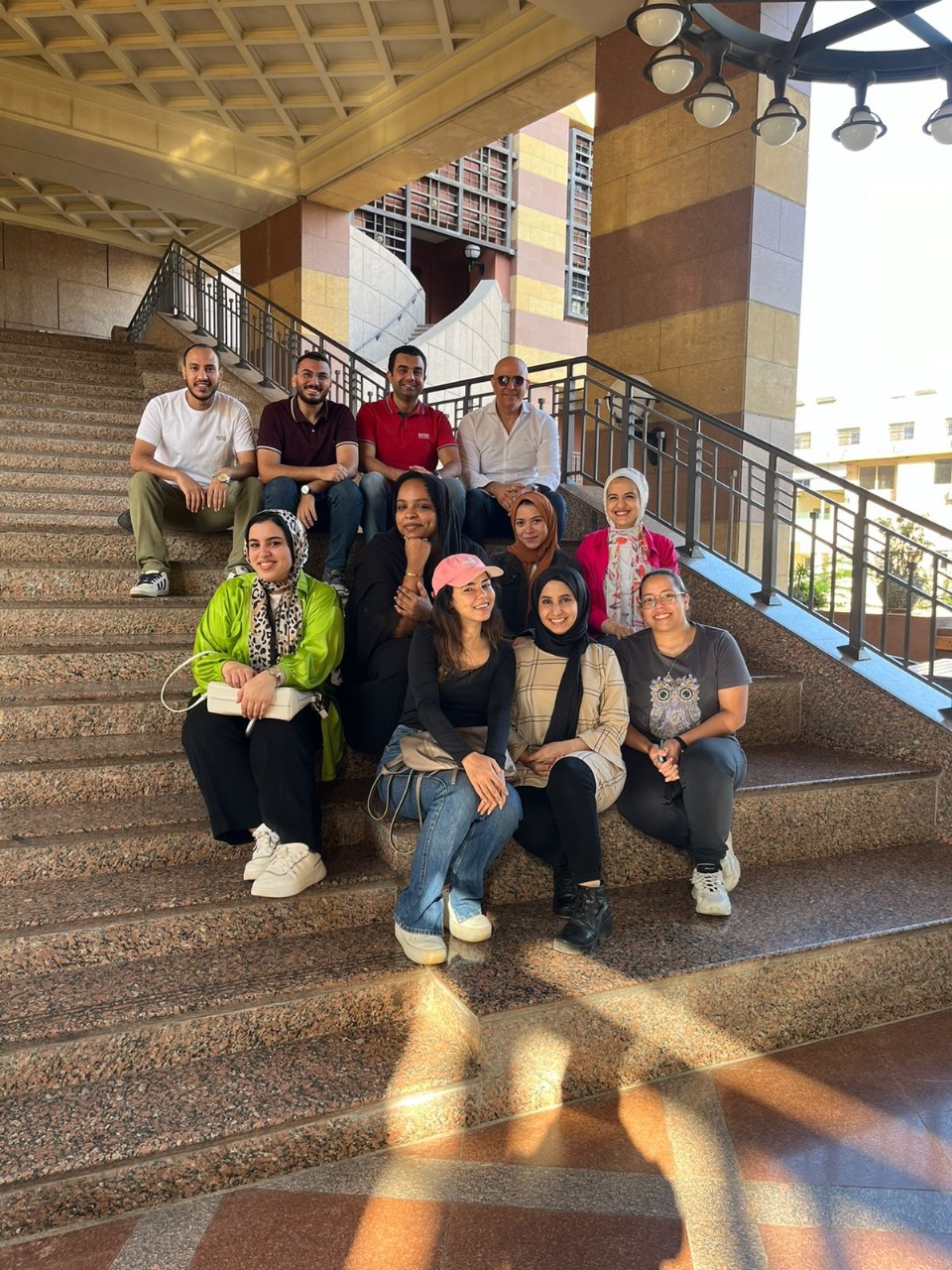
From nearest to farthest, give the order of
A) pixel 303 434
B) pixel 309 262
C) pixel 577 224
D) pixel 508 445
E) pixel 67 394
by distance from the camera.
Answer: pixel 303 434, pixel 508 445, pixel 67 394, pixel 309 262, pixel 577 224

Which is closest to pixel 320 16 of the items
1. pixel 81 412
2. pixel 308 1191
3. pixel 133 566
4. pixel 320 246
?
pixel 320 246

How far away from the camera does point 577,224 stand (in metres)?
19.7

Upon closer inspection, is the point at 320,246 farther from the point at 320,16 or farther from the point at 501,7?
the point at 501,7

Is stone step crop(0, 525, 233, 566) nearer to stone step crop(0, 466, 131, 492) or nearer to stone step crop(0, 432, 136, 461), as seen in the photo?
stone step crop(0, 466, 131, 492)

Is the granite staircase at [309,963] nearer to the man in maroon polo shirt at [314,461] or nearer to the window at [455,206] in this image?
the man in maroon polo shirt at [314,461]

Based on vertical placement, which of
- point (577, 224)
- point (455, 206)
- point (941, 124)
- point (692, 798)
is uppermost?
point (577, 224)

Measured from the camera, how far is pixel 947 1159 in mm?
2039

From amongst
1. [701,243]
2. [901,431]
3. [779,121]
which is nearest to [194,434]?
[779,121]

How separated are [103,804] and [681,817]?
71.8 inches

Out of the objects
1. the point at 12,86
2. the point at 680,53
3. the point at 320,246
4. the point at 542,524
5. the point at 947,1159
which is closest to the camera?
the point at 947,1159

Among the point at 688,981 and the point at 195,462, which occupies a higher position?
the point at 195,462

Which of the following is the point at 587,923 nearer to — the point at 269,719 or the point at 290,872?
the point at 290,872

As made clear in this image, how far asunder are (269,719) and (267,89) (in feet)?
29.0

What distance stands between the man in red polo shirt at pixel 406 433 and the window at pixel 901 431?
118ft
